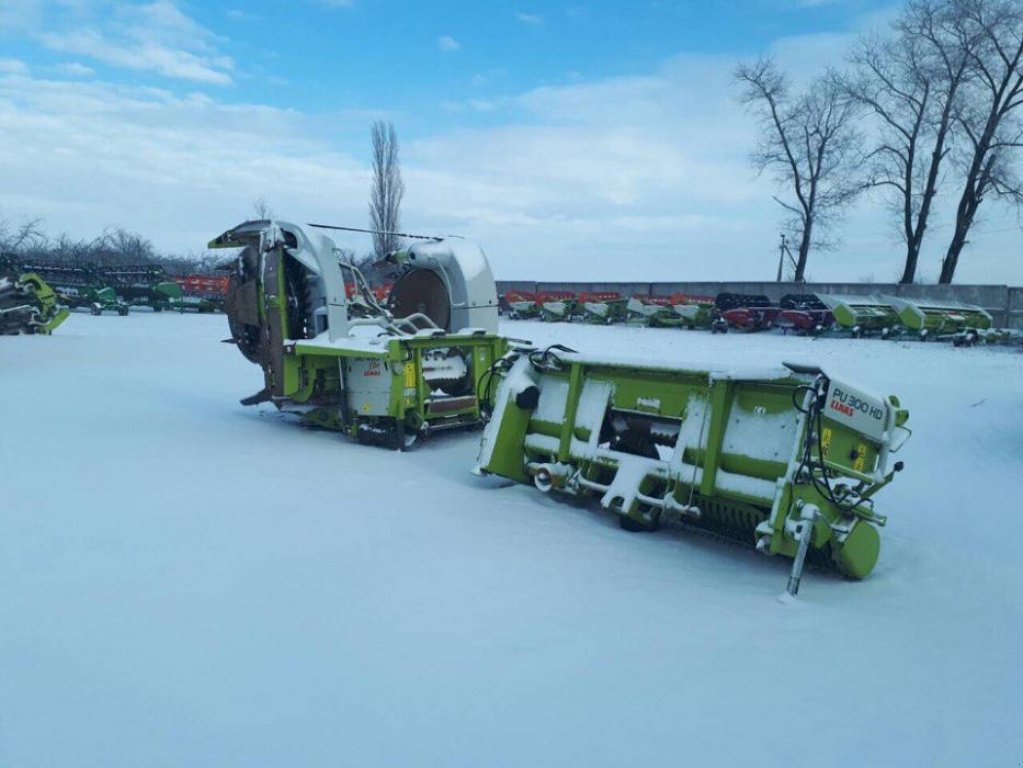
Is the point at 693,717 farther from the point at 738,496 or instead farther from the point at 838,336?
the point at 838,336

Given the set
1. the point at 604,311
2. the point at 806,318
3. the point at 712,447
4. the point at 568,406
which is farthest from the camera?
the point at 604,311

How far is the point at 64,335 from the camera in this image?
17.7 m

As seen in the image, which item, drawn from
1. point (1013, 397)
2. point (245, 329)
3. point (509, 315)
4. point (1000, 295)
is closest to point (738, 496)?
point (245, 329)

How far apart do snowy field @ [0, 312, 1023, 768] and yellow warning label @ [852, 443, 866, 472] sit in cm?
63

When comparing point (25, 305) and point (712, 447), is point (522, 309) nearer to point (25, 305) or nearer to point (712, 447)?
point (25, 305)

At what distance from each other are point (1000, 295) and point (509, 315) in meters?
16.7

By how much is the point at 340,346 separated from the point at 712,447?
375 centimetres

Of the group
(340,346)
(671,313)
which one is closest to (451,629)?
(340,346)

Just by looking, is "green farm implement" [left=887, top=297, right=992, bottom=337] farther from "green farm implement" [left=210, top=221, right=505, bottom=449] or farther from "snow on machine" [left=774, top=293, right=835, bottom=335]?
"green farm implement" [left=210, top=221, right=505, bottom=449]

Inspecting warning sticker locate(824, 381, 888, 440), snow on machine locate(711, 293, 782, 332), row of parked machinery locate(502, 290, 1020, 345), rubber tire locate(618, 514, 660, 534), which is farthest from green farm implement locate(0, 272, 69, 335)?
warning sticker locate(824, 381, 888, 440)

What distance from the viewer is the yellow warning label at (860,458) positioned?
4105mm

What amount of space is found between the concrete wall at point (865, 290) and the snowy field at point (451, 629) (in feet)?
61.9

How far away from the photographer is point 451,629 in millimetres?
3195

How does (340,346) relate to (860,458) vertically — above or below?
above
